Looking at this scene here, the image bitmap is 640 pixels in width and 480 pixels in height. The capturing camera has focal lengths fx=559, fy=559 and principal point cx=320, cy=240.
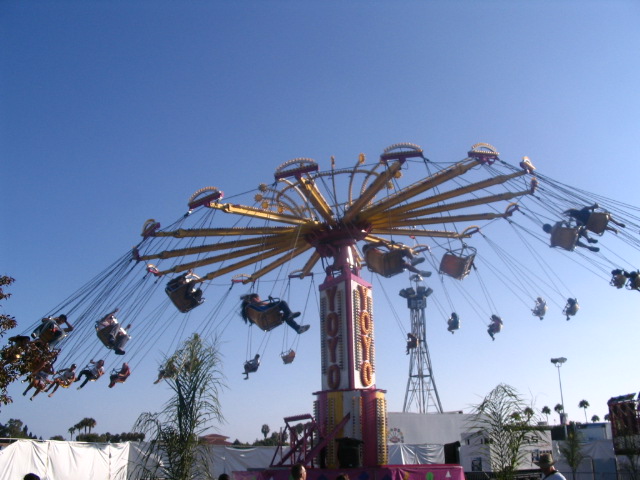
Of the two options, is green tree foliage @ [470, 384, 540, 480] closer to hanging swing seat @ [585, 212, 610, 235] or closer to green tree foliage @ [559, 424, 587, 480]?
hanging swing seat @ [585, 212, 610, 235]

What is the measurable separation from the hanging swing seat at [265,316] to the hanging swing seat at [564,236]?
7651mm

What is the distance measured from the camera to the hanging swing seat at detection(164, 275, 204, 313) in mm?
16578

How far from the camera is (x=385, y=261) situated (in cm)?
1575

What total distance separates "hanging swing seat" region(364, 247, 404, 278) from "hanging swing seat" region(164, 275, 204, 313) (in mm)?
5233

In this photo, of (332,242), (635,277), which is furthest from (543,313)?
(332,242)

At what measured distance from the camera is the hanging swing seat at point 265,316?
1547cm

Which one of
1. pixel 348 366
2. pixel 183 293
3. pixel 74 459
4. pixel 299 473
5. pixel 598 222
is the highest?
pixel 598 222

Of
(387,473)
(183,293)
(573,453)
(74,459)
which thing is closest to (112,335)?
(183,293)

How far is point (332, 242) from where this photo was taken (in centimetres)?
1667

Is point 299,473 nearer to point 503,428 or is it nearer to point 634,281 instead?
point 503,428

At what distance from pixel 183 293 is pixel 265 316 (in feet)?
9.29

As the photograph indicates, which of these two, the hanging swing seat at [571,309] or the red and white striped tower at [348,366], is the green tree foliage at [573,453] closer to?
the hanging swing seat at [571,309]

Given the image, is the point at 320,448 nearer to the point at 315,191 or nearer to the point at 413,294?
the point at 315,191

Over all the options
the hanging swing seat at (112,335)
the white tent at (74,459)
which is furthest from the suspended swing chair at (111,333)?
the white tent at (74,459)
